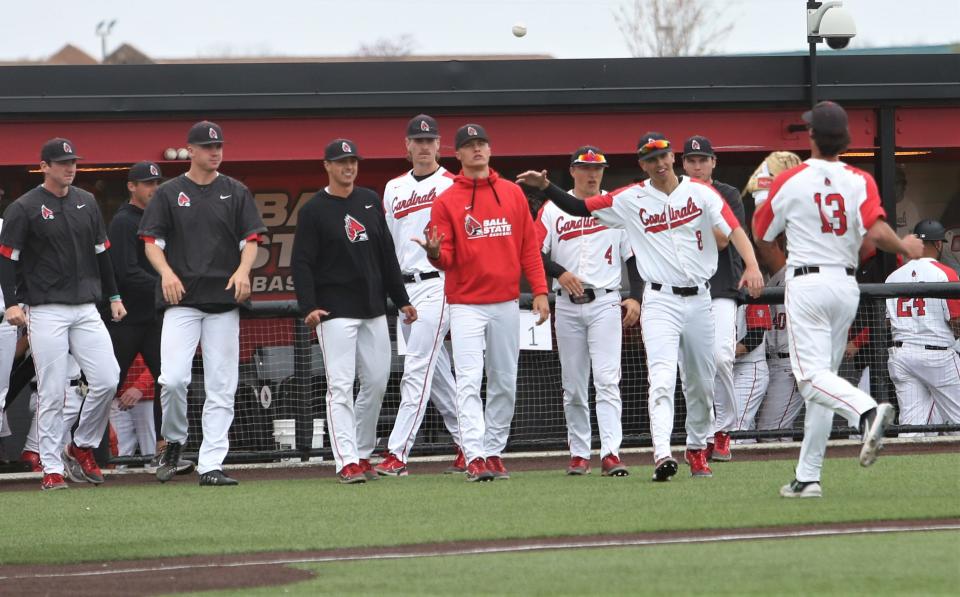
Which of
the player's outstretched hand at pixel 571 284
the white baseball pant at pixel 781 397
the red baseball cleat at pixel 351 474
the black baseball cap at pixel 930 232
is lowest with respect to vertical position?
the red baseball cleat at pixel 351 474

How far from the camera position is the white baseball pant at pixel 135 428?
11.1 meters

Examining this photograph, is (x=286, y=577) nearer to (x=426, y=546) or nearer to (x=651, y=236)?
(x=426, y=546)

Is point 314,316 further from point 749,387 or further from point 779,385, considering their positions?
point 779,385

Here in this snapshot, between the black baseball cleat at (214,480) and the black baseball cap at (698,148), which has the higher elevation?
the black baseball cap at (698,148)

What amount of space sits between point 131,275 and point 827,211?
17.3ft

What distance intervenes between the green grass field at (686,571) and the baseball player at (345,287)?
11.1 ft

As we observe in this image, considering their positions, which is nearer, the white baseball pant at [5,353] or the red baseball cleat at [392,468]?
the red baseball cleat at [392,468]

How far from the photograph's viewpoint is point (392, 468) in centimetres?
951

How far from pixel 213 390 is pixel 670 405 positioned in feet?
9.46

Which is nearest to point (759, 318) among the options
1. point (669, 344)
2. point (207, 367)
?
point (669, 344)

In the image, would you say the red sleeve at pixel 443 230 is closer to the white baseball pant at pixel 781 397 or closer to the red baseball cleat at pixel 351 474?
the red baseball cleat at pixel 351 474

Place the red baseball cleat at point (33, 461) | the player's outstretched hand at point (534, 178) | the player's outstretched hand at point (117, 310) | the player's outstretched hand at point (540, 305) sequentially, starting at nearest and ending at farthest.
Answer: the player's outstretched hand at point (534, 178) < the player's outstretched hand at point (540, 305) < the player's outstretched hand at point (117, 310) < the red baseball cleat at point (33, 461)

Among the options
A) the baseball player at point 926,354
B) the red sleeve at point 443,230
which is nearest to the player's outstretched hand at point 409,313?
the red sleeve at point 443,230

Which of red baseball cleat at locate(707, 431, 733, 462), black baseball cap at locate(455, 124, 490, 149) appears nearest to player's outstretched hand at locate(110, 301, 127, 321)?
black baseball cap at locate(455, 124, 490, 149)
